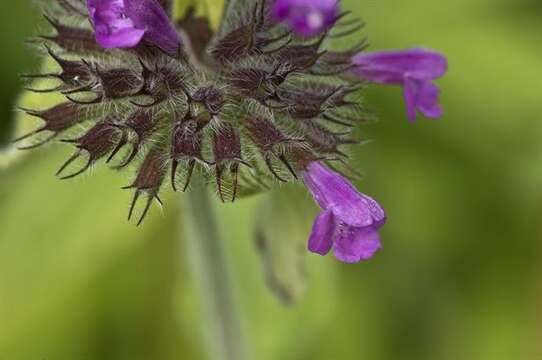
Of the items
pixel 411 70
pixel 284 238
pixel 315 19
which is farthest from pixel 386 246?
pixel 315 19

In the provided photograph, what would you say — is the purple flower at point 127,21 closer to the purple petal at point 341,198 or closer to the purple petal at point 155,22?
the purple petal at point 155,22

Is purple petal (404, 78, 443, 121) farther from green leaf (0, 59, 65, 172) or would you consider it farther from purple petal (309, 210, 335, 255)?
green leaf (0, 59, 65, 172)

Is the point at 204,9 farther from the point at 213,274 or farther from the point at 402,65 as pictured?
the point at 213,274

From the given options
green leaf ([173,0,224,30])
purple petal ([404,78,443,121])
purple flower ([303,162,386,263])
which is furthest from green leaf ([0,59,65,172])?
purple petal ([404,78,443,121])

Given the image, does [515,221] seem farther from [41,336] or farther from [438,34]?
[41,336]

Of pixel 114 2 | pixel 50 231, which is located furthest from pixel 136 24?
pixel 50 231

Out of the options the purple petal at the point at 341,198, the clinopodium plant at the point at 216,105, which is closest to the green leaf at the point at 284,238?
the clinopodium plant at the point at 216,105

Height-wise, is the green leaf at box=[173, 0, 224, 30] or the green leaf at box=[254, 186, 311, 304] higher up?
the green leaf at box=[173, 0, 224, 30]
